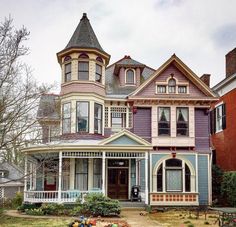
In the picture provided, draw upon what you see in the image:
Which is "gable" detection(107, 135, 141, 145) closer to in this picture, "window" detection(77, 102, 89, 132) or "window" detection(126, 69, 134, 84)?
"window" detection(77, 102, 89, 132)

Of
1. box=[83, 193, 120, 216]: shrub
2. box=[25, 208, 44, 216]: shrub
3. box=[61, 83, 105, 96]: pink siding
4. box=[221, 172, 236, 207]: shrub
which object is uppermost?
box=[61, 83, 105, 96]: pink siding

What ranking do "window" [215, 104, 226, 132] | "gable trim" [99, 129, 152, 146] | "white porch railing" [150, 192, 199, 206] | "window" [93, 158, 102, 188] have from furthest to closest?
"window" [215, 104, 226, 132] < "window" [93, 158, 102, 188] < "white porch railing" [150, 192, 199, 206] < "gable trim" [99, 129, 152, 146]

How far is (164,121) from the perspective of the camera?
26266 millimetres

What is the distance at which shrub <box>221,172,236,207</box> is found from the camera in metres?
24.2

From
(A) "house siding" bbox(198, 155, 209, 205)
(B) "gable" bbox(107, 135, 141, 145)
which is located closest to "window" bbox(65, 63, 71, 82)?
(B) "gable" bbox(107, 135, 141, 145)

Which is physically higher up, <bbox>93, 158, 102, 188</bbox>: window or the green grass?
<bbox>93, 158, 102, 188</bbox>: window

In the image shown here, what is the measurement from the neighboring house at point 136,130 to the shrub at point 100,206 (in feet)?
11.9

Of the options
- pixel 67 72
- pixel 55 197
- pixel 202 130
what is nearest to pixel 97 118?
pixel 67 72

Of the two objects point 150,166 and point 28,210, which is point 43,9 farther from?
point 150,166

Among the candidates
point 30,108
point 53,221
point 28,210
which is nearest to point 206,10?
point 30,108

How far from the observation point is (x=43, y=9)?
42.7 feet

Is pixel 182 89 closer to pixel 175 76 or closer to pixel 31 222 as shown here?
pixel 175 76

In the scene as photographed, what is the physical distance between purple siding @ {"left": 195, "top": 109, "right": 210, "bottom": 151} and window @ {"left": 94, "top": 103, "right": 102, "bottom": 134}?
583 centimetres

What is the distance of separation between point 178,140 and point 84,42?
8.05 m
